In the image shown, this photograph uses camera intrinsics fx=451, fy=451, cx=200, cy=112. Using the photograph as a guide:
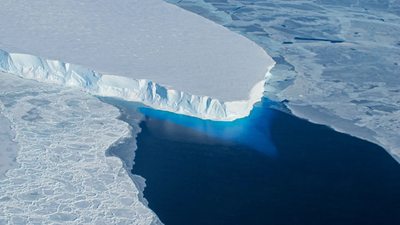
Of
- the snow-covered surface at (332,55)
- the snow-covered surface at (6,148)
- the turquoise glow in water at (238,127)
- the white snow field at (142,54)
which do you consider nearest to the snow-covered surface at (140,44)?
the white snow field at (142,54)

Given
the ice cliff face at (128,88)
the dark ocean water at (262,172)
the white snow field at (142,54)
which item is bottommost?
the dark ocean water at (262,172)

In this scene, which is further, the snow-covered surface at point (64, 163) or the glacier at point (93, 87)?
the glacier at point (93, 87)

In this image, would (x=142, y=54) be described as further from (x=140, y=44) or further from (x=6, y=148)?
(x=6, y=148)

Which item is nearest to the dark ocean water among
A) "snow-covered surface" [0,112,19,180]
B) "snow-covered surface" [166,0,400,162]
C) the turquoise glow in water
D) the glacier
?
the turquoise glow in water

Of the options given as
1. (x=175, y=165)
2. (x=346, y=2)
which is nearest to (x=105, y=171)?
(x=175, y=165)

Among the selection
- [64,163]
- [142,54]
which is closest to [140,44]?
[142,54]

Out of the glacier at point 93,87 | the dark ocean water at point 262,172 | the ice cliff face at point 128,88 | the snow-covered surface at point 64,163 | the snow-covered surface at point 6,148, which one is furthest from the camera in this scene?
the ice cliff face at point 128,88

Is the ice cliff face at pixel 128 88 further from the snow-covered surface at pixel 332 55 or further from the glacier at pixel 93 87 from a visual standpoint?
the snow-covered surface at pixel 332 55
